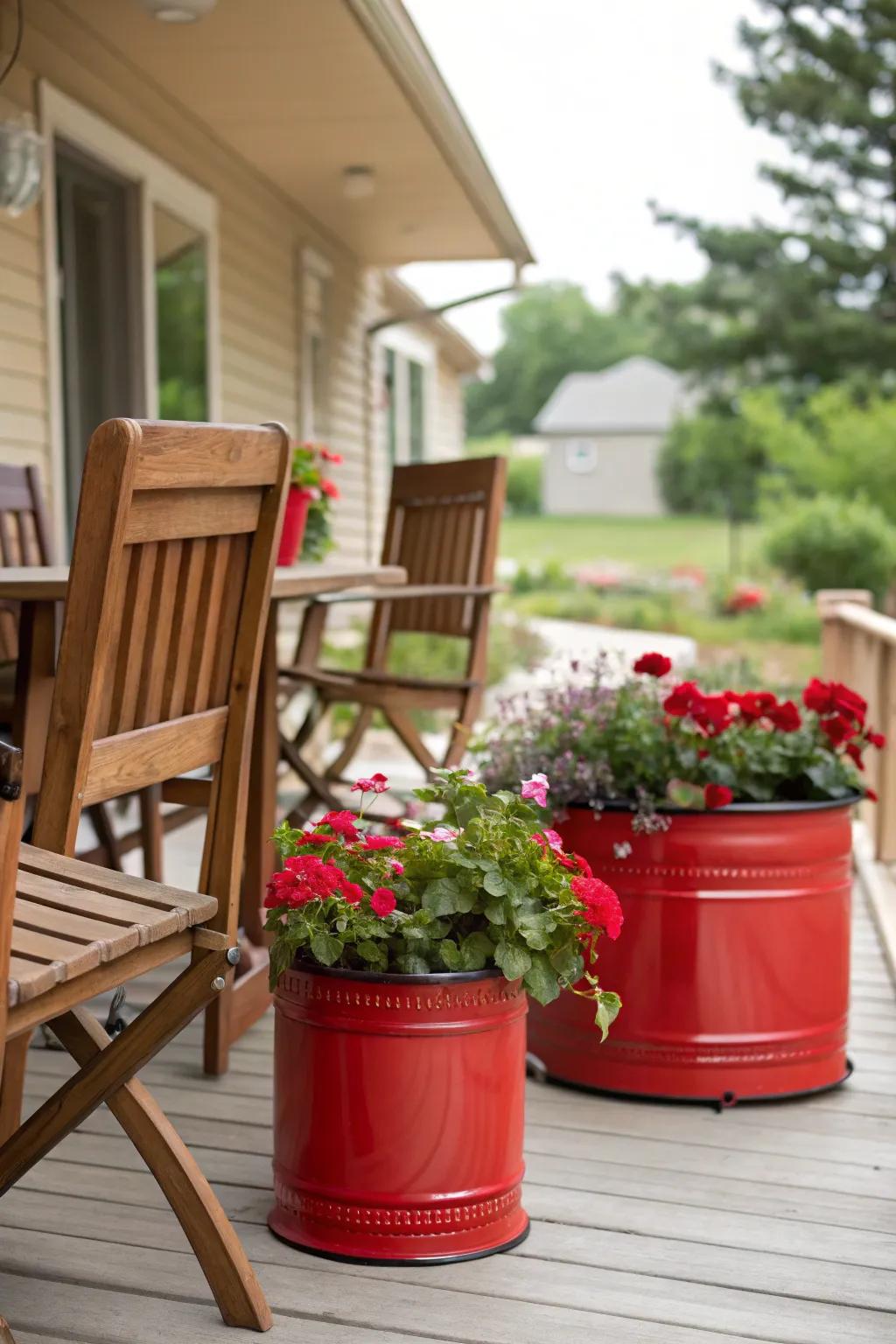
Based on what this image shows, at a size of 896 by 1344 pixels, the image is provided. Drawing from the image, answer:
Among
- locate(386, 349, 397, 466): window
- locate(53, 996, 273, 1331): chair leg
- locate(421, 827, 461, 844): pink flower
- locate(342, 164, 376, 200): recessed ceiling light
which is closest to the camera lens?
locate(53, 996, 273, 1331): chair leg

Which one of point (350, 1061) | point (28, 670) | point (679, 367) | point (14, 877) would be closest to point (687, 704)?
point (350, 1061)

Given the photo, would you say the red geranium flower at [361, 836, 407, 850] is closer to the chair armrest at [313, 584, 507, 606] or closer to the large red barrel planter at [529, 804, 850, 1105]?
the large red barrel planter at [529, 804, 850, 1105]

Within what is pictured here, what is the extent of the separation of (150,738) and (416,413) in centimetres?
1019

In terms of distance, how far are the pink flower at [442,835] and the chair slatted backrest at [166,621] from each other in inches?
10.5

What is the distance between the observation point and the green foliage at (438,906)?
193cm

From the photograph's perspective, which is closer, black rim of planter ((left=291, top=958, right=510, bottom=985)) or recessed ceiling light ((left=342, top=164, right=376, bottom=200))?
black rim of planter ((left=291, top=958, right=510, bottom=985))

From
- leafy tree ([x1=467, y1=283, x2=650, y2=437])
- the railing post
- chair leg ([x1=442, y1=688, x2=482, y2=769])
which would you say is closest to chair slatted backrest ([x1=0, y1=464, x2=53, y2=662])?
chair leg ([x1=442, y1=688, x2=482, y2=769])

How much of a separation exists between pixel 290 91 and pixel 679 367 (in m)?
14.2

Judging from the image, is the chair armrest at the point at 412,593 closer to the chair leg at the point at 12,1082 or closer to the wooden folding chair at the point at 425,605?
the wooden folding chair at the point at 425,605

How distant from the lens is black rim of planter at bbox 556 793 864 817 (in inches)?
98.4

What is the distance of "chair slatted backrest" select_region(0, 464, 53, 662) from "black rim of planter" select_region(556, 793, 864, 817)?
1.53m

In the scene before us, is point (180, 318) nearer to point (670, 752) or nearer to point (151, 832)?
point (151, 832)

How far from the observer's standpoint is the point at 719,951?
251 cm

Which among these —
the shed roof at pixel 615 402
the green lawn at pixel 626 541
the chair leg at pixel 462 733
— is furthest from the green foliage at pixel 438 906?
the shed roof at pixel 615 402
